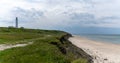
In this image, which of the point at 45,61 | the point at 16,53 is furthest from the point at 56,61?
the point at 16,53

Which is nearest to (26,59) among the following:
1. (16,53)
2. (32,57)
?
(32,57)

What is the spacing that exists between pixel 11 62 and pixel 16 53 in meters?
3.82

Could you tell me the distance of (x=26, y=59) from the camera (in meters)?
26.2

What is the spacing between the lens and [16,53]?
1125 inches

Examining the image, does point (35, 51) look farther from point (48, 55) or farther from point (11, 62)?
point (11, 62)

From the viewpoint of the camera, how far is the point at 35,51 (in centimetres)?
3038

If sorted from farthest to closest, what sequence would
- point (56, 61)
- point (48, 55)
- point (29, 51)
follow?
point (29, 51)
point (48, 55)
point (56, 61)

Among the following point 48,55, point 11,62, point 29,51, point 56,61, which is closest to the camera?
point 11,62

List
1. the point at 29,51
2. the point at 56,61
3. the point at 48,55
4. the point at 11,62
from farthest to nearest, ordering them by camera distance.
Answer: the point at 29,51 → the point at 48,55 → the point at 56,61 → the point at 11,62

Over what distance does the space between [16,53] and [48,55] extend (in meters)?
3.35

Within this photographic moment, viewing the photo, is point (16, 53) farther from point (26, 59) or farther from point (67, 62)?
point (67, 62)

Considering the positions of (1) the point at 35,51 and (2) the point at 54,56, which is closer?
(2) the point at 54,56

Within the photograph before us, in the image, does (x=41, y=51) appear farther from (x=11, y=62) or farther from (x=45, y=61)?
(x=11, y=62)

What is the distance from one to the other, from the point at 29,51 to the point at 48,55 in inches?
113
